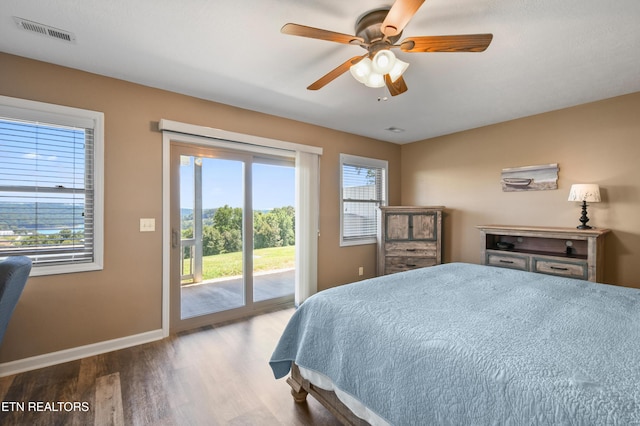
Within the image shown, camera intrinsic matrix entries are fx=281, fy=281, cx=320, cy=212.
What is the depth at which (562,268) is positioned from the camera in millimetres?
2973

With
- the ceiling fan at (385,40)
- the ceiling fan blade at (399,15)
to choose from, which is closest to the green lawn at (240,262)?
the ceiling fan at (385,40)

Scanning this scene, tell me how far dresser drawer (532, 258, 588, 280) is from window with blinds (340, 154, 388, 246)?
224 cm

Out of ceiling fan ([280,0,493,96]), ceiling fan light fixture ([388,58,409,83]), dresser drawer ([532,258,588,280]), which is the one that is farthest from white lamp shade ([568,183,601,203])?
ceiling fan light fixture ([388,58,409,83])

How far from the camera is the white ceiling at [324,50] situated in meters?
1.74

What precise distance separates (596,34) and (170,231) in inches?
153

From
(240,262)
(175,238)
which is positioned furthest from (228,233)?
(175,238)

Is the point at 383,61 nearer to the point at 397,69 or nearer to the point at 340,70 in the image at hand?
the point at 397,69

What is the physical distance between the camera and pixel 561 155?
3.36m

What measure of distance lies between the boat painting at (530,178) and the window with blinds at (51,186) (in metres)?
4.69

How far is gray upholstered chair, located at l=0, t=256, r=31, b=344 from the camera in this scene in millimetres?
1535

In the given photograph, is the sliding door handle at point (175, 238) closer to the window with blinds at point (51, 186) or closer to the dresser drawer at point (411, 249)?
the window with blinds at point (51, 186)

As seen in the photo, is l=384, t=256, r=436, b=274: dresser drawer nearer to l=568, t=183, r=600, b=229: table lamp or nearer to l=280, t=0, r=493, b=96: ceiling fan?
l=568, t=183, r=600, b=229: table lamp

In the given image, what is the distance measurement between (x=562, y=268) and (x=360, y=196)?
8.78 ft

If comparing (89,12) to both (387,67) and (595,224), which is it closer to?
(387,67)
